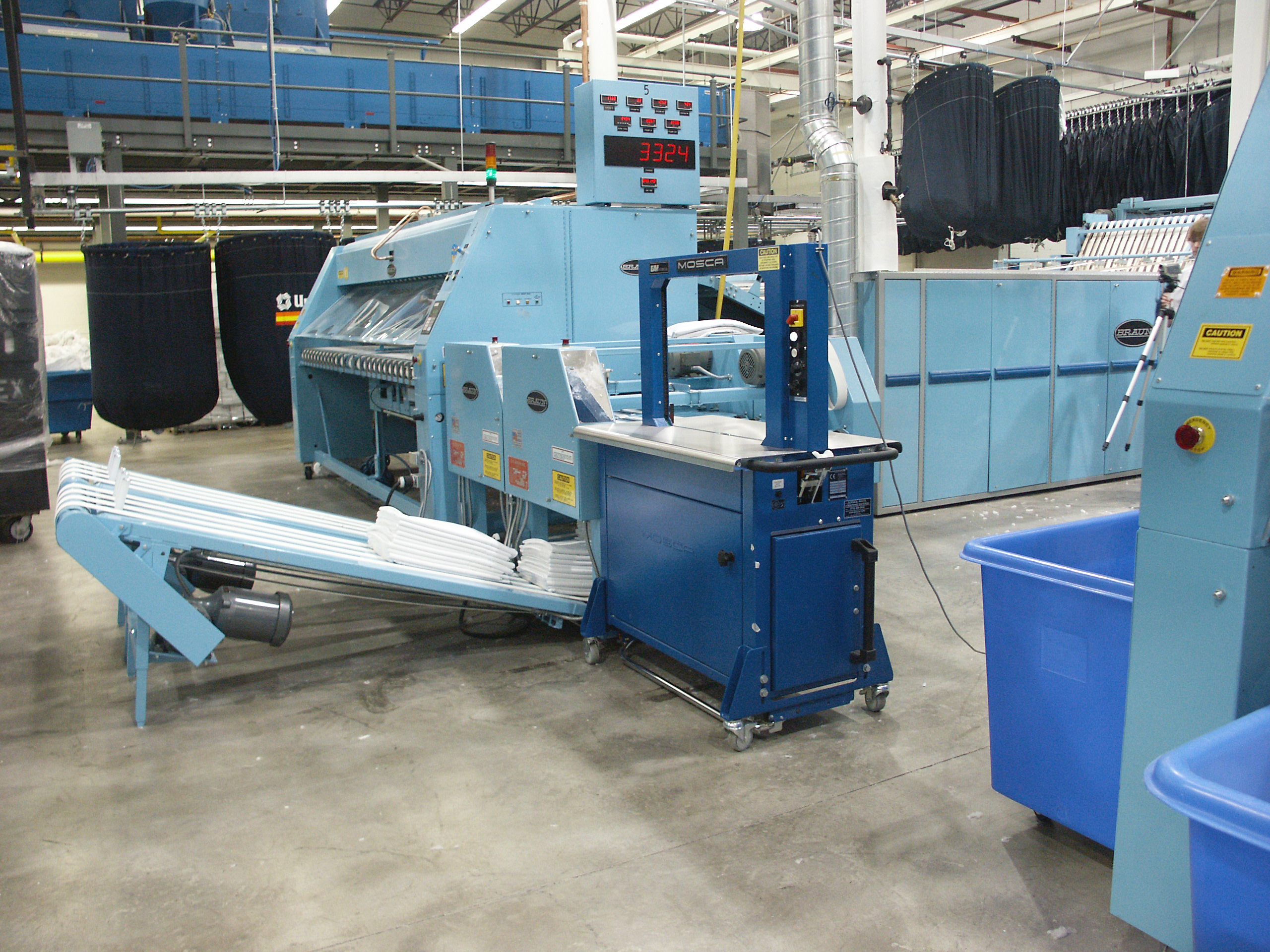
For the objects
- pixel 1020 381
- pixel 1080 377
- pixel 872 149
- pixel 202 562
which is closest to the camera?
pixel 202 562

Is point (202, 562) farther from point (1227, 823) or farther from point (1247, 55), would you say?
point (1247, 55)

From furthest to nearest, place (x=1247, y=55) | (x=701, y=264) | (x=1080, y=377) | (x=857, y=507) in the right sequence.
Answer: (x=1247, y=55), (x=1080, y=377), (x=701, y=264), (x=857, y=507)

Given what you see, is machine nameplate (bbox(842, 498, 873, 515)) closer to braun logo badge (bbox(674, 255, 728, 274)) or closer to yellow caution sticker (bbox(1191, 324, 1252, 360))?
braun logo badge (bbox(674, 255, 728, 274))

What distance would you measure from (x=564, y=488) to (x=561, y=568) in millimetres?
306

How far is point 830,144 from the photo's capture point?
545 centimetres

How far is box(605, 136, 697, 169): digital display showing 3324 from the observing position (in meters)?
4.66

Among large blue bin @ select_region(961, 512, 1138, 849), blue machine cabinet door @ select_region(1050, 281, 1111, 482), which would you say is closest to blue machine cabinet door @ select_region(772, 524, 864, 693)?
large blue bin @ select_region(961, 512, 1138, 849)

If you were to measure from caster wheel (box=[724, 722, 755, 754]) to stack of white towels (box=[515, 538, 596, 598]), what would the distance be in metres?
1.01

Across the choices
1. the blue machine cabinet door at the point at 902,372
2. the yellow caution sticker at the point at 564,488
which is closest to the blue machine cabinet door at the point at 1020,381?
the blue machine cabinet door at the point at 902,372

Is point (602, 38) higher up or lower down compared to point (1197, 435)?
higher up

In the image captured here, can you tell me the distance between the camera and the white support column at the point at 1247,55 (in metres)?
6.76

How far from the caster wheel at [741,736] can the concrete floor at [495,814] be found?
28 millimetres

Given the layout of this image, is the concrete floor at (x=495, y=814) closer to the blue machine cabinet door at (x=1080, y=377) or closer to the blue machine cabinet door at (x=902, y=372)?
the blue machine cabinet door at (x=902, y=372)

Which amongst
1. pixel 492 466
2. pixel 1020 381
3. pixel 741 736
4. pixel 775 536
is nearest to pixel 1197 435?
pixel 775 536
